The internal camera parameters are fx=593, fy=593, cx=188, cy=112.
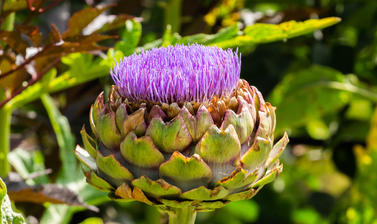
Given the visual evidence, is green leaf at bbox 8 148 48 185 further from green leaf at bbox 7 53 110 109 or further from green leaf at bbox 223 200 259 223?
green leaf at bbox 223 200 259 223

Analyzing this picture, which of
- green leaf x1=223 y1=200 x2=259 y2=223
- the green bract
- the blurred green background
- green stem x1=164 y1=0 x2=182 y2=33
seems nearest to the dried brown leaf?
the blurred green background

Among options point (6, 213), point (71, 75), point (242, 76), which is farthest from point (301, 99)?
point (6, 213)

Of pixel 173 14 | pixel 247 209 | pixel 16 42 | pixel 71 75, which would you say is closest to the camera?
pixel 16 42

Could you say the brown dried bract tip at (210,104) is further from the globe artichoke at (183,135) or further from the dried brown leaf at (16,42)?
the dried brown leaf at (16,42)

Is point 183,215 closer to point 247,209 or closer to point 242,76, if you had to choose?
point 242,76

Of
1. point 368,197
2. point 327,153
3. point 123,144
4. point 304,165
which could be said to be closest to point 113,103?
point 123,144

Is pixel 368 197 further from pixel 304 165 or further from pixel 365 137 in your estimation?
pixel 304 165

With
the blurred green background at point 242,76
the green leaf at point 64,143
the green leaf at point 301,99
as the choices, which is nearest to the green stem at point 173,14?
the blurred green background at point 242,76
